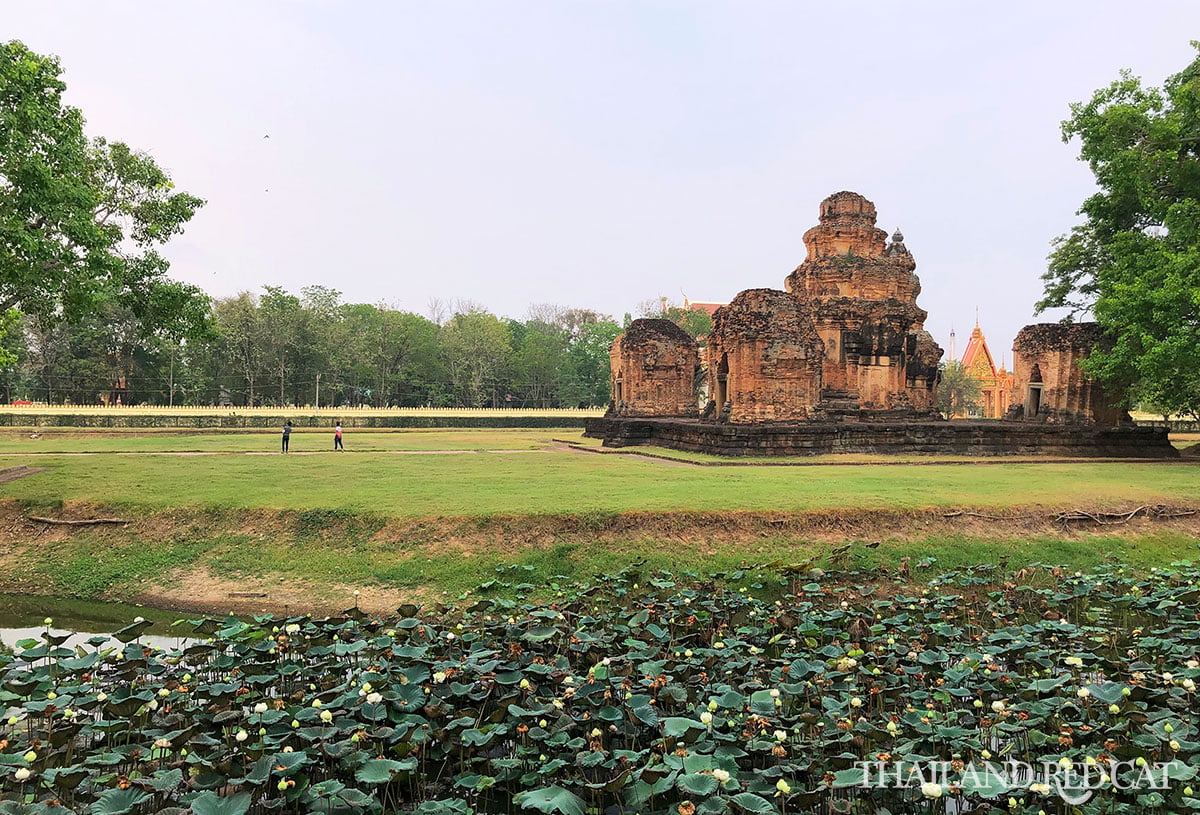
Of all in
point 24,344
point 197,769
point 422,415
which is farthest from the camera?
point 24,344

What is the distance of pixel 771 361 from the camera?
21406mm

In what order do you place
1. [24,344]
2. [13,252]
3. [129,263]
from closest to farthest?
1. [13,252]
2. [129,263]
3. [24,344]

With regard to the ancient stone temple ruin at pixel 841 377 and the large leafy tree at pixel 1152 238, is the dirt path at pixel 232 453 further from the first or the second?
the large leafy tree at pixel 1152 238

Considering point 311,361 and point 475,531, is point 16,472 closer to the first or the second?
point 475,531

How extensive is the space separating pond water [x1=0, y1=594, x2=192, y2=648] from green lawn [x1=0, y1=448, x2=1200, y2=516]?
8.11 feet

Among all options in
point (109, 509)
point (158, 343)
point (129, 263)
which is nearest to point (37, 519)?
point (109, 509)

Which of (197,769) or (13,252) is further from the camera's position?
(13,252)

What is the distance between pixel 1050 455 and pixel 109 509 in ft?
77.9

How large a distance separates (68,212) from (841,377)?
21849mm

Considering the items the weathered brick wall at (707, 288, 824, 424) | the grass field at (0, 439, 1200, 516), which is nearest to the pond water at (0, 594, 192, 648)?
the grass field at (0, 439, 1200, 516)

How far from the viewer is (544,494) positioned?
40.7 ft

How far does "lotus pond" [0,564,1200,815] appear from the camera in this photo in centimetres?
384

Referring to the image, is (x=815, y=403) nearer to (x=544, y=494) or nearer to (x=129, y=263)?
(x=544, y=494)

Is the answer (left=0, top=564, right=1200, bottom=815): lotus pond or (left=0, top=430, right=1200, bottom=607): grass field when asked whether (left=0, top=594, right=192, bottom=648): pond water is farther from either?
(left=0, top=564, right=1200, bottom=815): lotus pond
